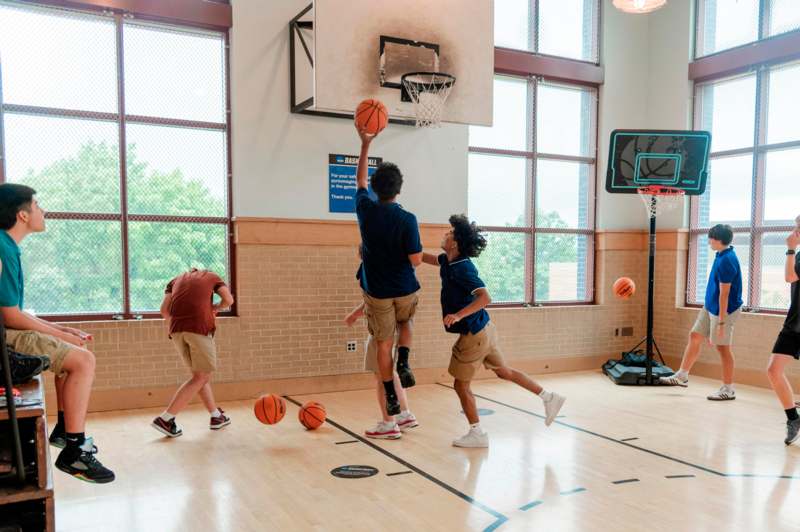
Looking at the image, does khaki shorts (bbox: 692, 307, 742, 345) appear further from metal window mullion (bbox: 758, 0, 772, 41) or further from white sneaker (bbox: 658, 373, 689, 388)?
metal window mullion (bbox: 758, 0, 772, 41)

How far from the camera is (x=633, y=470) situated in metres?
4.64

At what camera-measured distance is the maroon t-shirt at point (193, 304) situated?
5.34 m

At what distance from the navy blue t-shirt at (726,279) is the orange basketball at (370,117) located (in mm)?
4048

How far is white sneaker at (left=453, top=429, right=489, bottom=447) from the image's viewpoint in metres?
5.14

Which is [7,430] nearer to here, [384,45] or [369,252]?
[369,252]

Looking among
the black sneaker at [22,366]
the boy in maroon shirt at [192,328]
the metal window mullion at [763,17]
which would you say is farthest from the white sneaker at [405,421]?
the metal window mullion at [763,17]

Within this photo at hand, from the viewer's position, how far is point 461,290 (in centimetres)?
490

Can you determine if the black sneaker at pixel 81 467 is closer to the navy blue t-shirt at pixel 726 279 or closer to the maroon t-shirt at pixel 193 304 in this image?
the maroon t-shirt at pixel 193 304

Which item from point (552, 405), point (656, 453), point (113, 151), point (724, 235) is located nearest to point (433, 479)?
point (552, 405)

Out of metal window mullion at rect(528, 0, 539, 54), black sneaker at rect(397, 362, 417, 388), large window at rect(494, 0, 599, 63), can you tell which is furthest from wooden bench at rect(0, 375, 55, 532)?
metal window mullion at rect(528, 0, 539, 54)

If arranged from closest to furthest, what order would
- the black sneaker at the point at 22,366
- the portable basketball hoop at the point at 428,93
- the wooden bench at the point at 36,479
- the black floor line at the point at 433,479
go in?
the wooden bench at the point at 36,479 < the black sneaker at the point at 22,366 < the black floor line at the point at 433,479 < the portable basketball hoop at the point at 428,93

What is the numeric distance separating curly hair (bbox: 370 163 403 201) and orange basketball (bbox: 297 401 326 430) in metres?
1.94

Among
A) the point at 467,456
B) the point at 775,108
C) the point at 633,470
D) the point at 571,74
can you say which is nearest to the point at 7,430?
the point at 467,456

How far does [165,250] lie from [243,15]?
2563mm
